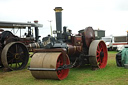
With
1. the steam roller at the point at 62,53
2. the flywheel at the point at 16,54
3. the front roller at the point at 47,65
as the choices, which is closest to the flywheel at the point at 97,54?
the steam roller at the point at 62,53

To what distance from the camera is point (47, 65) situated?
5336mm

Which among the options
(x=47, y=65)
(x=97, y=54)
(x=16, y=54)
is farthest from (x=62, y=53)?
(x=16, y=54)

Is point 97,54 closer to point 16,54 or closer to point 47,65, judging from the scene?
point 47,65

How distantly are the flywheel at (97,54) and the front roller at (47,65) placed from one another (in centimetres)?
170

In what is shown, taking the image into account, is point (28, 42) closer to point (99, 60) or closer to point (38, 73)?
point (99, 60)

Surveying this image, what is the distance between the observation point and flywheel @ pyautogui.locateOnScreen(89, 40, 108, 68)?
23.3ft

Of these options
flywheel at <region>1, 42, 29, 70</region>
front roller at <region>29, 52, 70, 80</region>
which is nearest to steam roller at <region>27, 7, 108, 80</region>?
front roller at <region>29, 52, 70, 80</region>

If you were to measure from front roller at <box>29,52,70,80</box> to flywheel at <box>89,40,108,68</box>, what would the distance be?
67.1 inches

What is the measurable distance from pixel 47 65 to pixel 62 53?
1.84ft

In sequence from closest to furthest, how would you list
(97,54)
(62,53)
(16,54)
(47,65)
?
(47,65) < (62,53) < (97,54) < (16,54)

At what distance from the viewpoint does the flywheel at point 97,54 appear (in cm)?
709

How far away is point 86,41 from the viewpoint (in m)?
7.42

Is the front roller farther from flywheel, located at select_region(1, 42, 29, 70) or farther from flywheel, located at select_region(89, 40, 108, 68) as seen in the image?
flywheel, located at select_region(1, 42, 29, 70)

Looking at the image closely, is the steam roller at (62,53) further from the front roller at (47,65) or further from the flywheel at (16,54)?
the flywheel at (16,54)
